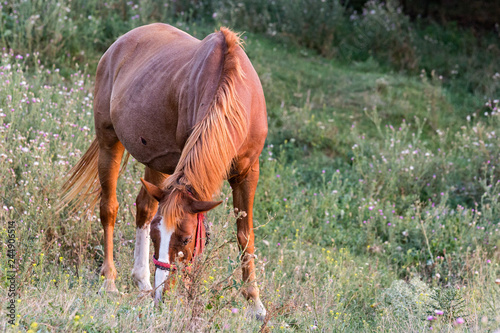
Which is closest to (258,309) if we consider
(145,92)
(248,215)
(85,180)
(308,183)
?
(248,215)

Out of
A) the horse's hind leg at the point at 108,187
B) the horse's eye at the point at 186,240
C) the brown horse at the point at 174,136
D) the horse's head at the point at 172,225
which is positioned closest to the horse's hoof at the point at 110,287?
the brown horse at the point at 174,136

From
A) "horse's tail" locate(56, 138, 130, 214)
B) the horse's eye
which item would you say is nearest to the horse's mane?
the horse's eye

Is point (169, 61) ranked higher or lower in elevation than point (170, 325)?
higher

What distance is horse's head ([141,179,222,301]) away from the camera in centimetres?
278

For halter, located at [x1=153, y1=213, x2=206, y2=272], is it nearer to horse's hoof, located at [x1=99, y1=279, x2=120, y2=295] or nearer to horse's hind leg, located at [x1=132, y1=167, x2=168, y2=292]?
horse's hoof, located at [x1=99, y1=279, x2=120, y2=295]

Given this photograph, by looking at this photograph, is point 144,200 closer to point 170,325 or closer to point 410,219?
point 170,325

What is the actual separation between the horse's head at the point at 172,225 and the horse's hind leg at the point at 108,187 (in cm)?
148

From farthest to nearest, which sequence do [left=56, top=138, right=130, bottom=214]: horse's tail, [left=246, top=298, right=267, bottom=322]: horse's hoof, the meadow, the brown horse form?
[left=56, top=138, right=130, bottom=214]: horse's tail, [left=246, top=298, right=267, bottom=322]: horse's hoof, the meadow, the brown horse

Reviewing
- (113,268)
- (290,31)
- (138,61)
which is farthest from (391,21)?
(113,268)

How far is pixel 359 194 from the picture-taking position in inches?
218

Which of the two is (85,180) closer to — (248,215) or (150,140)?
(150,140)

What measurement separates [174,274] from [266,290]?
117 cm

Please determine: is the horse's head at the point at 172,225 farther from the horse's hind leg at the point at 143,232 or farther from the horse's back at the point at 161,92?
the horse's hind leg at the point at 143,232

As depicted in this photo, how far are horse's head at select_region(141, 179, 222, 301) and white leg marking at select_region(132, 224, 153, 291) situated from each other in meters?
1.38
